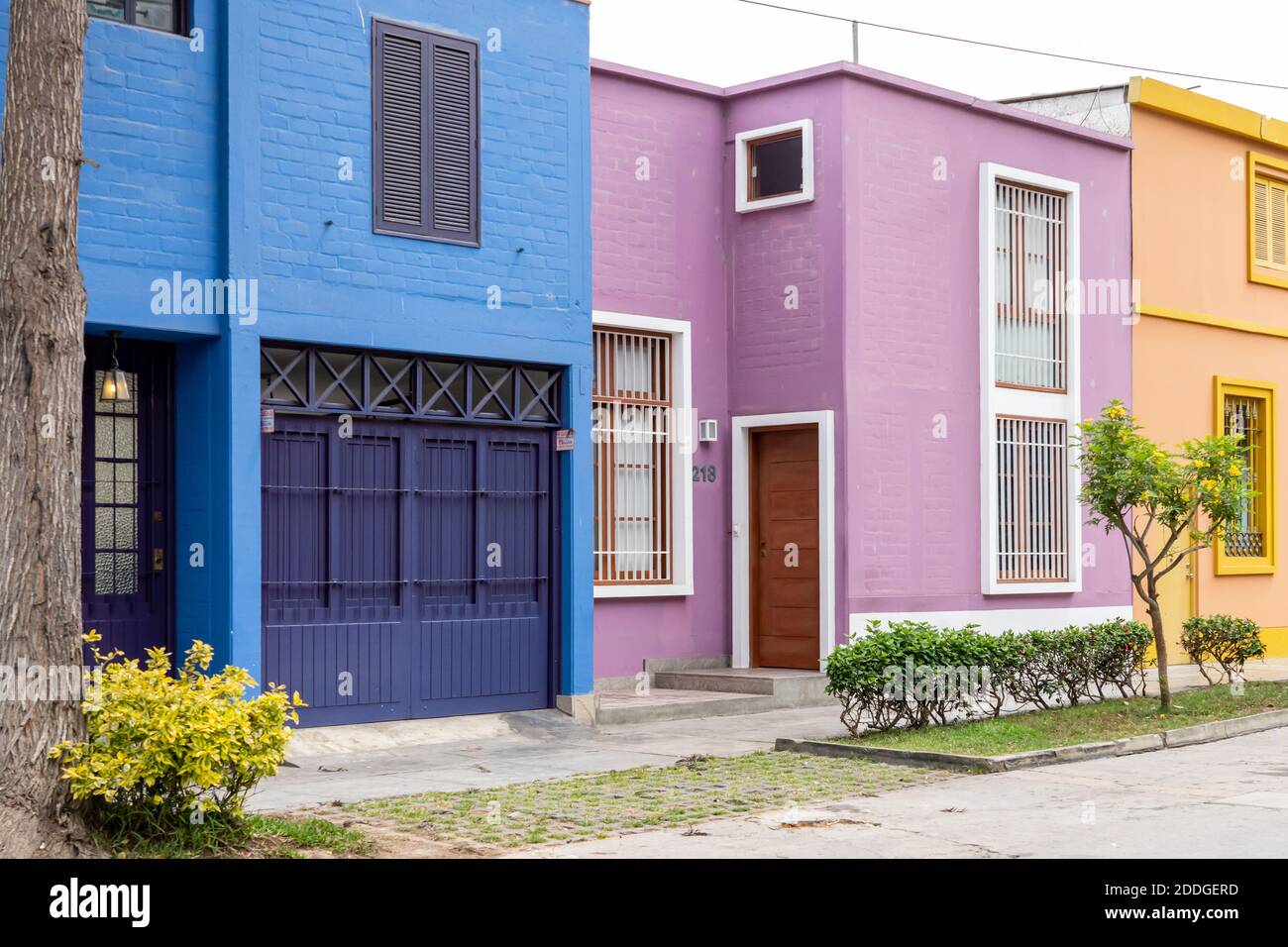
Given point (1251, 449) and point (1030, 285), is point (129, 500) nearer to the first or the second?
point (1030, 285)

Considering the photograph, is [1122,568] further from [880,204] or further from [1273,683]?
[880,204]

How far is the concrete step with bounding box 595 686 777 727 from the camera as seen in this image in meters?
14.3

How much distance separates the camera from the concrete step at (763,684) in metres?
15.7

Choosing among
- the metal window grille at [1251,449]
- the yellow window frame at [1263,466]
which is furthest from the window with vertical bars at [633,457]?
the metal window grille at [1251,449]

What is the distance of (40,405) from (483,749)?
5.52m

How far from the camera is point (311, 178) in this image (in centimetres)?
1220

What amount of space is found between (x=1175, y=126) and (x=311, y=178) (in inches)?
514

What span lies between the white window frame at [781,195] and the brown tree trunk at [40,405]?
9633mm

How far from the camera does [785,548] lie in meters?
17.0

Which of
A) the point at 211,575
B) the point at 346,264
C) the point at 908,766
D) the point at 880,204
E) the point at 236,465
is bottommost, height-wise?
the point at 908,766

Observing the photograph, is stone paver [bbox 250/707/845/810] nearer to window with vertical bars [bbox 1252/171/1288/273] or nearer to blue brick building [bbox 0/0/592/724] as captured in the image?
blue brick building [bbox 0/0/592/724]

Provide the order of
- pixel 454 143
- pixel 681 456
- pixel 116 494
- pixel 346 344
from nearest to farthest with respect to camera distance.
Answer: pixel 116 494, pixel 346 344, pixel 454 143, pixel 681 456

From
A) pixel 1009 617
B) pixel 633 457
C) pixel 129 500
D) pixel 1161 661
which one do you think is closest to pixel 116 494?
pixel 129 500
